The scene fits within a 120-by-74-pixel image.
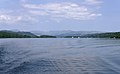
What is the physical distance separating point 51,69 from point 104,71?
5.92 meters

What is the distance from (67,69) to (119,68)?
6.65 m

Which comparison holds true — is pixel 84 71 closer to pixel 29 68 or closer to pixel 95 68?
pixel 95 68

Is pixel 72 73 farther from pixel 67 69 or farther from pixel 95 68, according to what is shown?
pixel 95 68

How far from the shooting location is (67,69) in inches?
1210

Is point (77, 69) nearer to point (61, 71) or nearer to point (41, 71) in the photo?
point (61, 71)

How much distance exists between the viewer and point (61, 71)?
29.4m

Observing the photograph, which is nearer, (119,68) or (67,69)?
(67,69)

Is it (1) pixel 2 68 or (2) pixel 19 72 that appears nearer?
(2) pixel 19 72

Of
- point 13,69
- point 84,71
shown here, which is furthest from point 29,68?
point 84,71

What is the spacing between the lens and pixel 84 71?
2956 centimetres

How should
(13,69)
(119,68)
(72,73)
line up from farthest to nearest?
(119,68)
(13,69)
(72,73)

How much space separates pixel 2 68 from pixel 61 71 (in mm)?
6946

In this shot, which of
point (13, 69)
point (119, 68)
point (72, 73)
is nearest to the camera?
point (72, 73)

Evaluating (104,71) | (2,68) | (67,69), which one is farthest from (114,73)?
(2,68)
